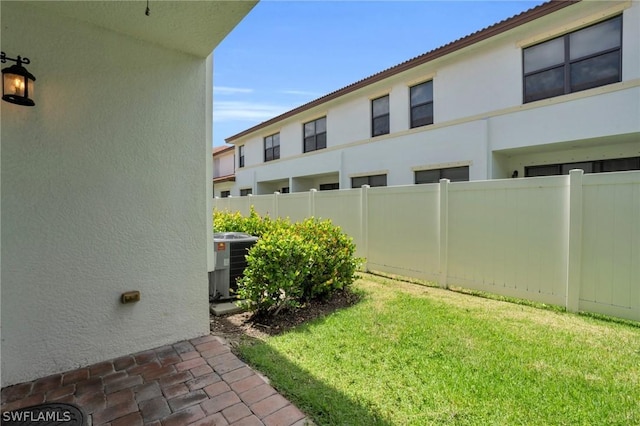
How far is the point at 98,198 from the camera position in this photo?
3068 mm

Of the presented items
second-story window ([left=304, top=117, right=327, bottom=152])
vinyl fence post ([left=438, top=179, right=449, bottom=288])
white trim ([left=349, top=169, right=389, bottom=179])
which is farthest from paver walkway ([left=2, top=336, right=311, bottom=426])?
second-story window ([left=304, top=117, right=327, bottom=152])

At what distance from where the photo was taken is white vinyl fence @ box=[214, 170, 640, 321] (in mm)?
4188

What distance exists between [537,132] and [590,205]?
17.3ft

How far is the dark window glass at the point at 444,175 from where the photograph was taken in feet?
33.7

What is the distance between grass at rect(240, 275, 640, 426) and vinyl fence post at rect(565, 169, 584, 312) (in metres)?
0.28

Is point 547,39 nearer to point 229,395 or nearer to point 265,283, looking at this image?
point 265,283

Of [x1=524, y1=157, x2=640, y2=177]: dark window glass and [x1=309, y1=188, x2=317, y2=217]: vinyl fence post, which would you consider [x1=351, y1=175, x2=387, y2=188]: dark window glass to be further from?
[x1=524, y1=157, x2=640, y2=177]: dark window glass

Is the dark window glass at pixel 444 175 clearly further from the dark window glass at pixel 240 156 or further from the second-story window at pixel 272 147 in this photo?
the dark window glass at pixel 240 156

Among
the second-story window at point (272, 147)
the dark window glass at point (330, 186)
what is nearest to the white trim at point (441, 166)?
the dark window glass at point (330, 186)

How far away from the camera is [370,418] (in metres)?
2.32

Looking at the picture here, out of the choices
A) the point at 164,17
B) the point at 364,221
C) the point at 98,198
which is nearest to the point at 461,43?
the point at 364,221

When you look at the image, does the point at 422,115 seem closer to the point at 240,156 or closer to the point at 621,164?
the point at 621,164

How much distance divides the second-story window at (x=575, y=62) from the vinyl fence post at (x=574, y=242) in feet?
17.7

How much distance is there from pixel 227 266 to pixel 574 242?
5.13 m
